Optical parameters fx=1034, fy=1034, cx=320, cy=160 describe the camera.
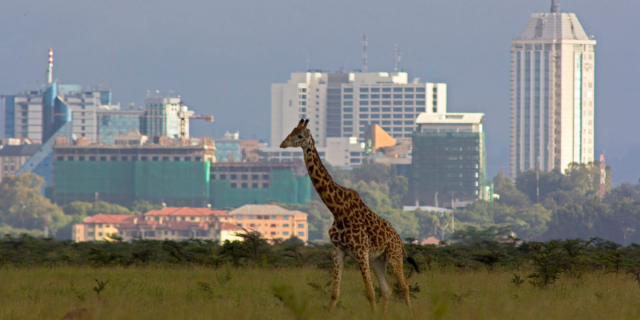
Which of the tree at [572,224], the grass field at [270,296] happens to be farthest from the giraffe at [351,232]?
the tree at [572,224]

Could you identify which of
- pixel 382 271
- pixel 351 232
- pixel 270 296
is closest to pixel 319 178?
pixel 351 232

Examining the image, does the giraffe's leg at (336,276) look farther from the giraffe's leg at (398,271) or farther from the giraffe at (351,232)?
the giraffe's leg at (398,271)

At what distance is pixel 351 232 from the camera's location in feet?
57.6

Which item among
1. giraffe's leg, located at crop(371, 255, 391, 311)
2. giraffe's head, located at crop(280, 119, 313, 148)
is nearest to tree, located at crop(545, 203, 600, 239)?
giraffe's leg, located at crop(371, 255, 391, 311)

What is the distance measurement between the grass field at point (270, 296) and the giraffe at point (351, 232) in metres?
0.59

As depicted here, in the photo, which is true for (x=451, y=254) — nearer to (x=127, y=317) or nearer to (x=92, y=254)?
(x=92, y=254)

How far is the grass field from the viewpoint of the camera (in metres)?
17.6

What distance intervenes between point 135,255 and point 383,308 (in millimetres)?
14144

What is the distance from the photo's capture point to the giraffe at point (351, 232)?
17.6m

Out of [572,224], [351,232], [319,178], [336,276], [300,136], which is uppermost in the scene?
[300,136]

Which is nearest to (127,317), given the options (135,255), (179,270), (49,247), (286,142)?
(286,142)

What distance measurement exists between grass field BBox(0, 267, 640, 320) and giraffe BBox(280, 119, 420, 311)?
59cm

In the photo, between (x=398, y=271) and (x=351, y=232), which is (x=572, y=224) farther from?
(x=351, y=232)

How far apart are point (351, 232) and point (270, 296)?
3927mm
